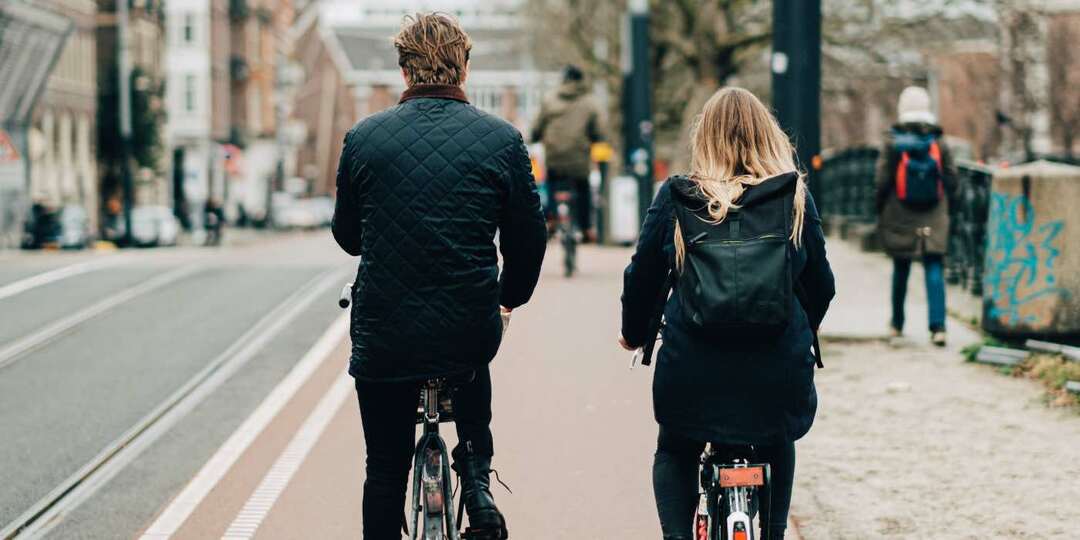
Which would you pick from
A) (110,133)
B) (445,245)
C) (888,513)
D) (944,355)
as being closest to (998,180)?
(944,355)

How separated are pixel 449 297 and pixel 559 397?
15.7 feet

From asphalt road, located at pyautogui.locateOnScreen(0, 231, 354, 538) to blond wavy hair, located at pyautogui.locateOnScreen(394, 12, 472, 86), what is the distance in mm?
2648

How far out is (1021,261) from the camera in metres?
10.2

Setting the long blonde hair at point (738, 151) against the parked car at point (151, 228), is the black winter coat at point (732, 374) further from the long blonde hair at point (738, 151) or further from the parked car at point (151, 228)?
the parked car at point (151, 228)

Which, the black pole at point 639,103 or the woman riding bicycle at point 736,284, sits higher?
the black pole at point 639,103

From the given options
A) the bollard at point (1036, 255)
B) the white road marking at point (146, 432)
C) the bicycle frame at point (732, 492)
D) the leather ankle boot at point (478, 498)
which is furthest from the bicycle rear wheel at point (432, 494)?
the bollard at point (1036, 255)

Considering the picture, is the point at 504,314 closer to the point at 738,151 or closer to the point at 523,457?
the point at 738,151

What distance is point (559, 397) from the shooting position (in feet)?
30.0

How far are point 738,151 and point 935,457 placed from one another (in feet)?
11.3

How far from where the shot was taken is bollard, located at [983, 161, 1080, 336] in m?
10.1

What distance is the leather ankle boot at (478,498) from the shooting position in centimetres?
478

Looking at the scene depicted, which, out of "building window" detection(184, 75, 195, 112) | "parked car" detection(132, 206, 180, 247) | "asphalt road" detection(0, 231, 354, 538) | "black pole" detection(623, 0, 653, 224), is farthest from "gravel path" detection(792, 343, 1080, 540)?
"building window" detection(184, 75, 195, 112)

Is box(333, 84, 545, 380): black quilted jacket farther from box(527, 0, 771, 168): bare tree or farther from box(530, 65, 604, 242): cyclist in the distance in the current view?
box(527, 0, 771, 168): bare tree

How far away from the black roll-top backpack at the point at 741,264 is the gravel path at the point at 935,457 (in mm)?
2009
